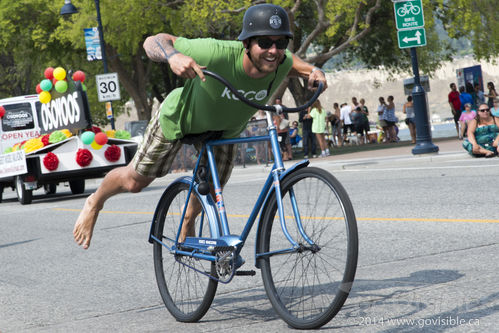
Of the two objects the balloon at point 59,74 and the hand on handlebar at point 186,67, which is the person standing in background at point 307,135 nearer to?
the balloon at point 59,74

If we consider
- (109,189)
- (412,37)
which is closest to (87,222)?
(109,189)

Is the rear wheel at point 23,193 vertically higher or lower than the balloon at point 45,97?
lower

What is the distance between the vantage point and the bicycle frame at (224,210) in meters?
4.23

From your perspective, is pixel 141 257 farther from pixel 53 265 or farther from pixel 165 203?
pixel 165 203

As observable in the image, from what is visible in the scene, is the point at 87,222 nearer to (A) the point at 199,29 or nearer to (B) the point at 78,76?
(B) the point at 78,76

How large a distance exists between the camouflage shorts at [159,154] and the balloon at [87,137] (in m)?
12.5

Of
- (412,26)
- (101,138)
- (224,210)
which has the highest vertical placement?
(412,26)

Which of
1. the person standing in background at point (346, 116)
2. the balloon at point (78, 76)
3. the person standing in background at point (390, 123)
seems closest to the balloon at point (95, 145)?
the balloon at point (78, 76)

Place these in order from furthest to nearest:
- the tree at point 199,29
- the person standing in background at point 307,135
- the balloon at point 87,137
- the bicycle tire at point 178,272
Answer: the tree at point 199,29
the person standing in background at point 307,135
the balloon at point 87,137
the bicycle tire at point 178,272

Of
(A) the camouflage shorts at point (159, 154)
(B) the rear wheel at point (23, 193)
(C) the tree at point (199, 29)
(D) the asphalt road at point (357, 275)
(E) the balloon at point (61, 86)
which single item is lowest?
(D) the asphalt road at point (357, 275)

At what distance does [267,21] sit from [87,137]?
13532 millimetres

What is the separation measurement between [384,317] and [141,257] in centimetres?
406

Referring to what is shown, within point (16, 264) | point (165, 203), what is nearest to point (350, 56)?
point (16, 264)

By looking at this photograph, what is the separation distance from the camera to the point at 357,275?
18.8ft
